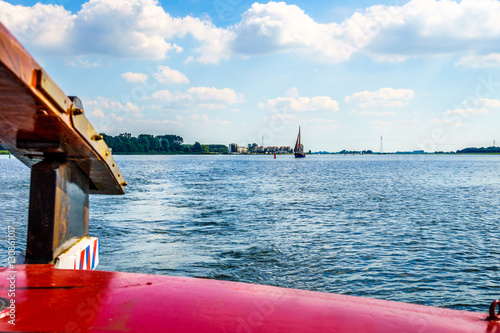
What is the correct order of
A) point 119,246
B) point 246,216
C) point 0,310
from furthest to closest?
point 246,216
point 119,246
point 0,310

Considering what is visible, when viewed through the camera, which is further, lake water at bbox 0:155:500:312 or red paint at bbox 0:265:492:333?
lake water at bbox 0:155:500:312

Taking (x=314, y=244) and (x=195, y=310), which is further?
(x=314, y=244)

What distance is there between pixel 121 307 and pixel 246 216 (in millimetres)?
17798

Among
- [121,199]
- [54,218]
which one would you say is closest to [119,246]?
[54,218]

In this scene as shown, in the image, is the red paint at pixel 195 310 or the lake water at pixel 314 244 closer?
the red paint at pixel 195 310

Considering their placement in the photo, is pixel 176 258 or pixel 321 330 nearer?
pixel 321 330

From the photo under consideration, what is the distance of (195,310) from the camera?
2621 millimetres

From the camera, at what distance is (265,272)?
35.9 ft

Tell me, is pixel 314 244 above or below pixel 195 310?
below

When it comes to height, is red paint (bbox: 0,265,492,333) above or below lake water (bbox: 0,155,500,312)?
above

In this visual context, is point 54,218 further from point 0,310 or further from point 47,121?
point 0,310

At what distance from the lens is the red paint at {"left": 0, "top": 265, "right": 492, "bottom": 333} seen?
2.38 m

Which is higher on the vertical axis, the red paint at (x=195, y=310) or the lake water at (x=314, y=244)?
the red paint at (x=195, y=310)

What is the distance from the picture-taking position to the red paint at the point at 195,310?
238cm
